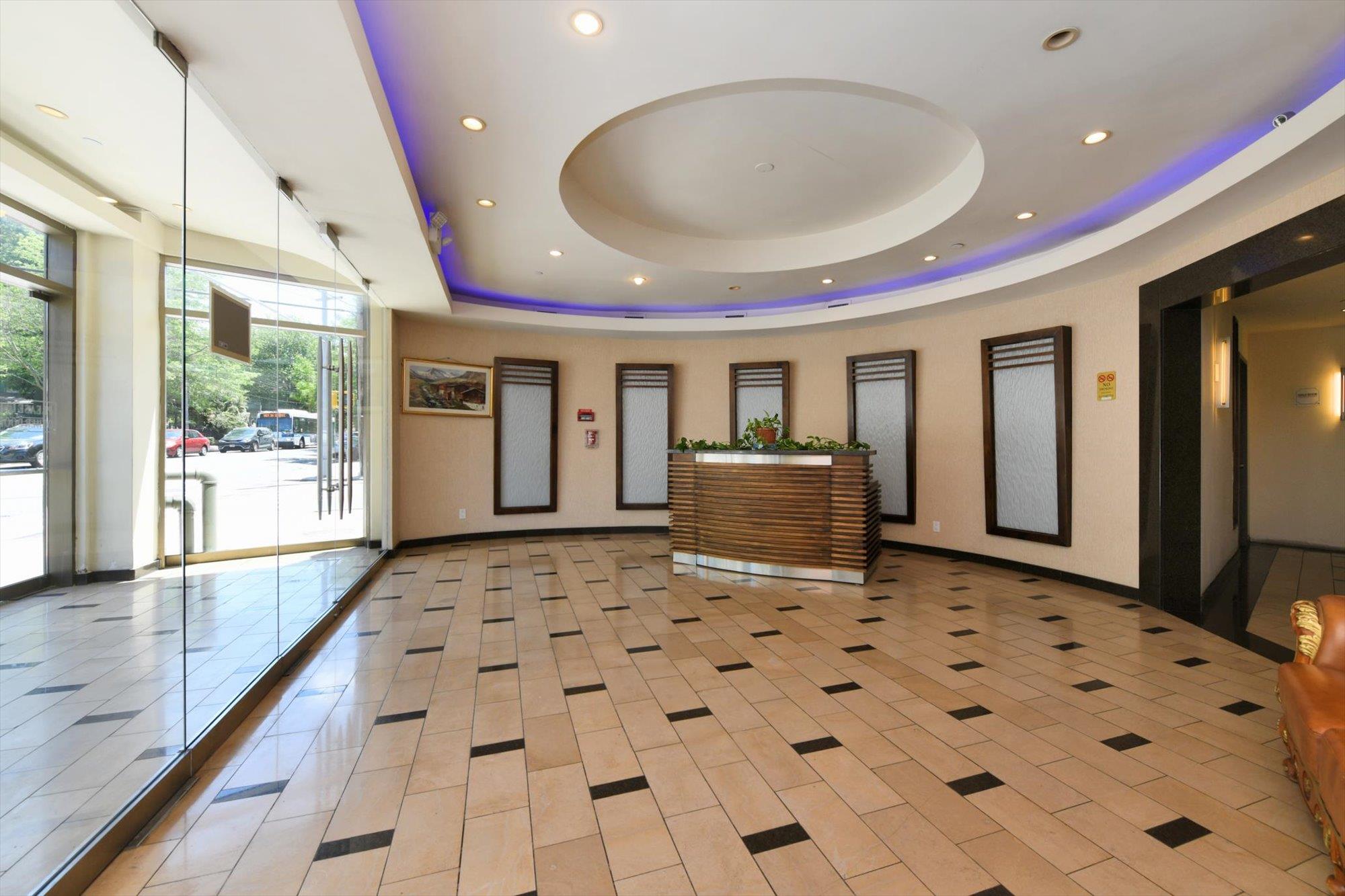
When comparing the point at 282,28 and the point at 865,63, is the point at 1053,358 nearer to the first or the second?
the point at 865,63

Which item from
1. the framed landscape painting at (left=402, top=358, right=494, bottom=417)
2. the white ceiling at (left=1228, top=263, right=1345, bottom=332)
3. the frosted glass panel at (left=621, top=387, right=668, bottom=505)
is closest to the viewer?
the white ceiling at (left=1228, top=263, right=1345, bottom=332)

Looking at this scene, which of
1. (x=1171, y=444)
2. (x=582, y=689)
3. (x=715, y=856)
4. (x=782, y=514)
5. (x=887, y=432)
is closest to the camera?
(x=715, y=856)

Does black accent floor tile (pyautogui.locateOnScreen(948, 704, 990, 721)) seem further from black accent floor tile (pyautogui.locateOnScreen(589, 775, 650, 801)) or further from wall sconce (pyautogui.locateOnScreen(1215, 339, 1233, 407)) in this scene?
wall sconce (pyautogui.locateOnScreen(1215, 339, 1233, 407))

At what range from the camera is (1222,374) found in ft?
18.7

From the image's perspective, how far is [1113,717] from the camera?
3002mm

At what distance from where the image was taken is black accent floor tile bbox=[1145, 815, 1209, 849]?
2.08 m

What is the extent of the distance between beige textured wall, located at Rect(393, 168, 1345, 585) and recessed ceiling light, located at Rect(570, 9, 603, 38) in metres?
4.19

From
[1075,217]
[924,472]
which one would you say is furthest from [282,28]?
[924,472]

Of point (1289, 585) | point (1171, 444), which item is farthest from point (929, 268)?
point (1289, 585)

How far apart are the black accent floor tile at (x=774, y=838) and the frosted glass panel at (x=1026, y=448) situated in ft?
16.8

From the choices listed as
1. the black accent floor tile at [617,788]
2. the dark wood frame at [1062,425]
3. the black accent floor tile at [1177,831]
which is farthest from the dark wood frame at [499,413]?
the black accent floor tile at [1177,831]

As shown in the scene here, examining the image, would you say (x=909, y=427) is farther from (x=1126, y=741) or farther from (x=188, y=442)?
(x=188, y=442)

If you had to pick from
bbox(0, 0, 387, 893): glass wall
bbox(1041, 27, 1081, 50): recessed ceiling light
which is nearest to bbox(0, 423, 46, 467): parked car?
bbox(0, 0, 387, 893): glass wall

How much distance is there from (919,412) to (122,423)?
7378 mm
